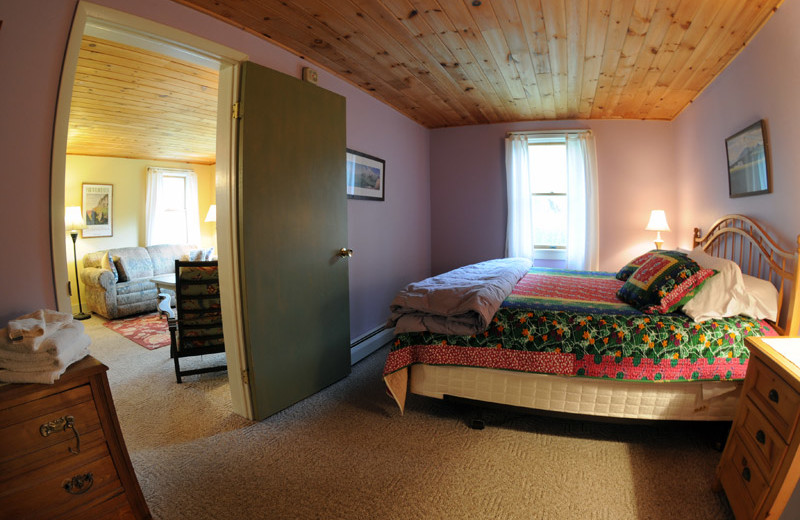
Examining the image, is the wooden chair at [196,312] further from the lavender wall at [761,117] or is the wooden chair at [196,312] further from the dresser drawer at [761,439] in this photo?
the lavender wall at [761,117]

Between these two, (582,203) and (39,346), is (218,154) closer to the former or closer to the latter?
(39,346)

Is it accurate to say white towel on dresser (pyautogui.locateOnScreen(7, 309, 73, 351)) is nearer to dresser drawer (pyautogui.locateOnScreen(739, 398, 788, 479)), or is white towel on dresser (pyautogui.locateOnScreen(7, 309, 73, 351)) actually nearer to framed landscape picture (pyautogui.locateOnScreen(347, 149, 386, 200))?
framed landscape picture (pyautogui.locateOnScreen(347, 149, 386, 200))

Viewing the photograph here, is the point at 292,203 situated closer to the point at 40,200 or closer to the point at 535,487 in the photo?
the point at 40,200

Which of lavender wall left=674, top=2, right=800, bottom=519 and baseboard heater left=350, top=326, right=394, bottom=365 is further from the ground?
lavender wall left=674, top=2, right=800, bottom=519

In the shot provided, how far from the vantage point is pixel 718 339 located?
74.9 inches

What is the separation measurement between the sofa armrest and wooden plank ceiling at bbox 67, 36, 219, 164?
5.38 ft

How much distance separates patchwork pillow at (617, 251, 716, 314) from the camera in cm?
208

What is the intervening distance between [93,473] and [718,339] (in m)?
2.75

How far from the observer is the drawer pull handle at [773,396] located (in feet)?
4.44

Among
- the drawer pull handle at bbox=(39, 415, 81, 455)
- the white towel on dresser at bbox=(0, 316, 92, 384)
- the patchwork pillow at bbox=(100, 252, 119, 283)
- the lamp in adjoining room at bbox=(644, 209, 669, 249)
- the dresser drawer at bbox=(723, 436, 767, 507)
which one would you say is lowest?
the dresser drawer at bbox=(723, 436, 767, 507)

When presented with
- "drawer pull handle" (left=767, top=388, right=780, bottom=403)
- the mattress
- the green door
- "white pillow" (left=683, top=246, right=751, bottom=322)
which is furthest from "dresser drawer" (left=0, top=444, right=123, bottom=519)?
"white pillow" (left=683, top=246, right=751, bottom=322)

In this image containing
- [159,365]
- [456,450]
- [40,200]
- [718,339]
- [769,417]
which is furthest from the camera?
[159,365]

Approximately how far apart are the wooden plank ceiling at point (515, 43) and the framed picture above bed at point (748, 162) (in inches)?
23.3

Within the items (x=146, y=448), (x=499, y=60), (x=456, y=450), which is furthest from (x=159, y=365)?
(x=499, y=60)
